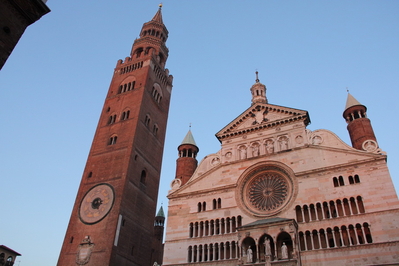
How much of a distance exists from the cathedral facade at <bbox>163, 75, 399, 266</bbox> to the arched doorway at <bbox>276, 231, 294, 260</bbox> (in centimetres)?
7

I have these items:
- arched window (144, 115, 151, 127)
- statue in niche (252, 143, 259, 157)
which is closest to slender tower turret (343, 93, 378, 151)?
statue in niche (252, 143, 259, 157)

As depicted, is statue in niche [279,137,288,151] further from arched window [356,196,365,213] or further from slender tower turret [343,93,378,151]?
arched window [356,196,365,213]

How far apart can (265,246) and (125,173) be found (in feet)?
49.1

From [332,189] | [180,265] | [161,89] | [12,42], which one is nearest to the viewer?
[12,42]

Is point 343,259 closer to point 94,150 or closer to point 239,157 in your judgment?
point 239,157

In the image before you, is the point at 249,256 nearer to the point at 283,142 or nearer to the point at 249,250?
the point at 249,250

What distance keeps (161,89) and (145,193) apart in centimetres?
1508

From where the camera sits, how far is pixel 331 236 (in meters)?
21.5

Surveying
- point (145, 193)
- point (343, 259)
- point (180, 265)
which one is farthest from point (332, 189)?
point (145, 193)

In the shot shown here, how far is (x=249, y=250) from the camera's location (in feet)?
73.1

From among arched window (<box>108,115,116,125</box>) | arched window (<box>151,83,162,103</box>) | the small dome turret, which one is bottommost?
arched window (<box>108,115,116,125</box>)

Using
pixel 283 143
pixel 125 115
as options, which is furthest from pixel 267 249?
pixel 125 115

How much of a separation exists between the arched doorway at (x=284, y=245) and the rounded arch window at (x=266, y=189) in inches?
81.6

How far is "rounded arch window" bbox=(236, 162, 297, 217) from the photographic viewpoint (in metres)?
24.7
